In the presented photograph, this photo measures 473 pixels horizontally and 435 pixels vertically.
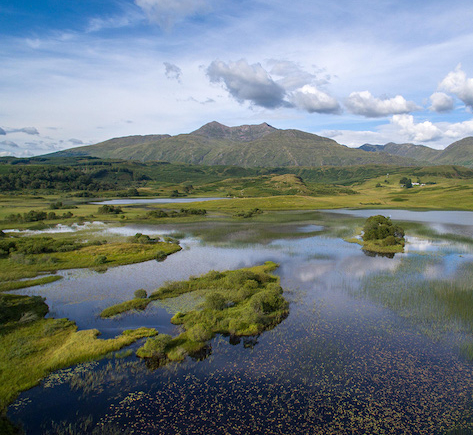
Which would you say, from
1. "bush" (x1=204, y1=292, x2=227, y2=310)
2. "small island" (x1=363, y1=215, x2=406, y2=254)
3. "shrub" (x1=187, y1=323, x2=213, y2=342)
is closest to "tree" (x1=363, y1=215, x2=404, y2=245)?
"small island" (x1=363, y1=215, x2=406, y2=254)

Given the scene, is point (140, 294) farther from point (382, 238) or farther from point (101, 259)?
point (382, 238)

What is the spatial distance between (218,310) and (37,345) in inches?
719

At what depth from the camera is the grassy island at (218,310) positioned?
1152 inches

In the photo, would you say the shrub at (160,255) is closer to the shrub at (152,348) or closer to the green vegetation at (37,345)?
the green vegetation at (37,345)

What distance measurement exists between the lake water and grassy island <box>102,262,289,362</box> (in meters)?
1.51

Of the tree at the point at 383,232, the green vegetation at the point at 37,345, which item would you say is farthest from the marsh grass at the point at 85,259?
the tree at the point at 383,232

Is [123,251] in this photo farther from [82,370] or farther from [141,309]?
[82,370]

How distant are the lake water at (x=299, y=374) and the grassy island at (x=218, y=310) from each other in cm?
151

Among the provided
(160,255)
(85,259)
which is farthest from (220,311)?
(85,259)

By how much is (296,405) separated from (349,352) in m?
8.84

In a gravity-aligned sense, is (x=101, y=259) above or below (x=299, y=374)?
above

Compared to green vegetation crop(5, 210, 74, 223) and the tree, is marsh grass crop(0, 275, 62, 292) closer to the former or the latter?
the tree

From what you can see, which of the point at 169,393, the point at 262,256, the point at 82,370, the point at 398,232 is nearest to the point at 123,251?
the point at 262,256

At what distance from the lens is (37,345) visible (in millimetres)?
30031
